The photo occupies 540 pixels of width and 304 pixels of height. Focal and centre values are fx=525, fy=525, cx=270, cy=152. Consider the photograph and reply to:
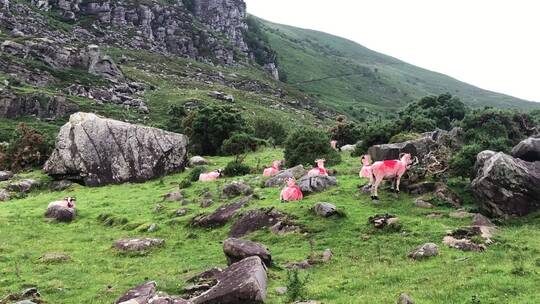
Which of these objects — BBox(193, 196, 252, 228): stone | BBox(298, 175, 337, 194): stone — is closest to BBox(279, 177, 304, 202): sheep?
BBox(298, 175, 337, 194): stone

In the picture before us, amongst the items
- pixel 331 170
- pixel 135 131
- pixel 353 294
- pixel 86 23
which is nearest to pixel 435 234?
pixel 353 294

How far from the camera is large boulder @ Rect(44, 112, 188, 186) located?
4034cm

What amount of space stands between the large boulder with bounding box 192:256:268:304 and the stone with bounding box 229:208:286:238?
25.3ft

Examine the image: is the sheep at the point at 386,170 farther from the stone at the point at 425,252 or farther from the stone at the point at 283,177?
the stone at the point at 283,177

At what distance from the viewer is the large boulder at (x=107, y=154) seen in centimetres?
4034

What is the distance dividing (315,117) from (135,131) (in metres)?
109

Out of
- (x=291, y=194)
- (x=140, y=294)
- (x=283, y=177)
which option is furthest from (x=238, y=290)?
(x=283, y=177)

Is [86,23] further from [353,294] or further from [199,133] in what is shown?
[353,294]

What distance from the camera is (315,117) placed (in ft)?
486

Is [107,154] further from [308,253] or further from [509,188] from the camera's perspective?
[509,188]

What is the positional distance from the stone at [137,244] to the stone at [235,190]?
23.5 feet

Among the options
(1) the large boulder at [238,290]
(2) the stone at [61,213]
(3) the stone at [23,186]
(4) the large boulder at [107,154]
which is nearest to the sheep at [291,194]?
(1) the large boulder at [238,290]

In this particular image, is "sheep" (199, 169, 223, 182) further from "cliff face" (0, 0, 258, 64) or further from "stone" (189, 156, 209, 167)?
"cliff face" (0, 0, 258, 64)

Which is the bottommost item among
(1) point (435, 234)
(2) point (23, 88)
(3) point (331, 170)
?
(2) point (23, 88)
